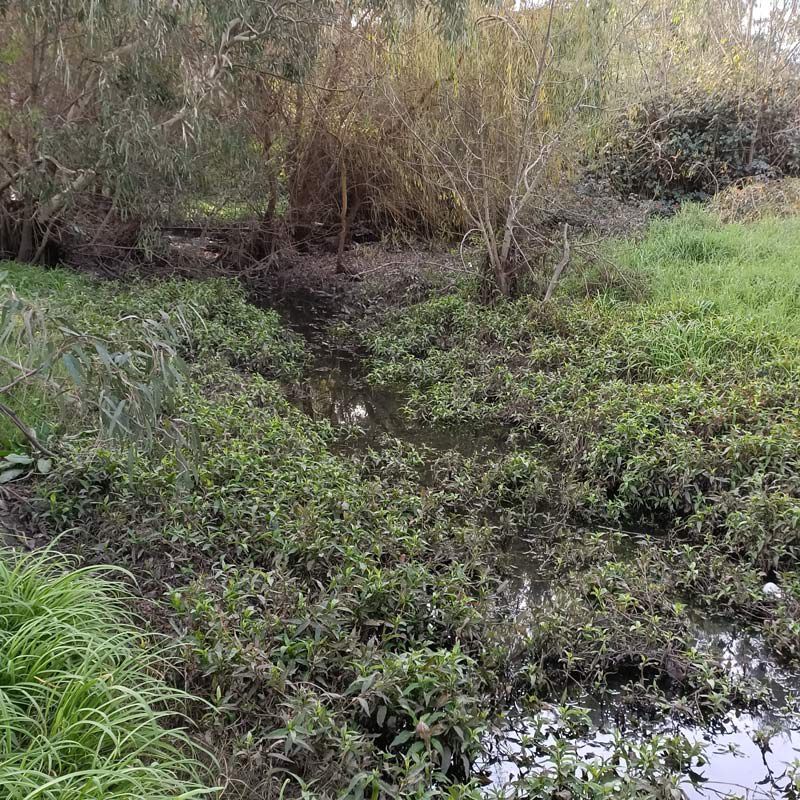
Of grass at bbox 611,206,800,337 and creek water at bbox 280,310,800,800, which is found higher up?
grass at bbox 611,206,800,337

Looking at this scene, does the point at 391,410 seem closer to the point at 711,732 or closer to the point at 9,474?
the point at 9,474

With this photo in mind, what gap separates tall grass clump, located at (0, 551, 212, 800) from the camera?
195cm

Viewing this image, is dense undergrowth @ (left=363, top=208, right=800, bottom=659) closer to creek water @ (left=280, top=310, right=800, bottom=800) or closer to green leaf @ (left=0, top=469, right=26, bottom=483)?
creek water @ (left=280, top=310, right=800, bottom=800)

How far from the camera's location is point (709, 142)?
11438 millimetres

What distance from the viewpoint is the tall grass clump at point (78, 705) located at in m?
1.95

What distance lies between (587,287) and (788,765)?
5.58 m

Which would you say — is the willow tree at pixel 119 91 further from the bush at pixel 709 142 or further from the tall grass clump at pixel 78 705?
the bush at pixel 709 142

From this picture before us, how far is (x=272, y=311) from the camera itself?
846 centimetres

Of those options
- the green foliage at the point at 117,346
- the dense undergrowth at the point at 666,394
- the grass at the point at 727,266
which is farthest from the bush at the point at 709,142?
the green foliage at the point at 117,346

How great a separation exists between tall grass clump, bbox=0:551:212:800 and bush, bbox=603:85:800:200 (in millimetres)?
10732

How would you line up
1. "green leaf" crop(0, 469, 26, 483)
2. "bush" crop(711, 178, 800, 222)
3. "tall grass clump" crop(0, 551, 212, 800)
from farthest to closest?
"bush" crop(711, 178, 800, 222) → "green leaf" crop(0, 469, 26, 483) → "tall grass clump" crop(0, 551, 212, 800)

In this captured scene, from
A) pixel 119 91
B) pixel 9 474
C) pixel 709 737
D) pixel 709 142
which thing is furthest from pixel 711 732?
pixel 709 142

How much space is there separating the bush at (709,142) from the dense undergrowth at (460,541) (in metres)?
5.65

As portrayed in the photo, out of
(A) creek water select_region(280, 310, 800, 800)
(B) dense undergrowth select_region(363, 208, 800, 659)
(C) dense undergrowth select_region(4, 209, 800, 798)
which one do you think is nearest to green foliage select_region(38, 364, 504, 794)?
(C) dense undergrowth select_region(4, 209, 800, 798)
